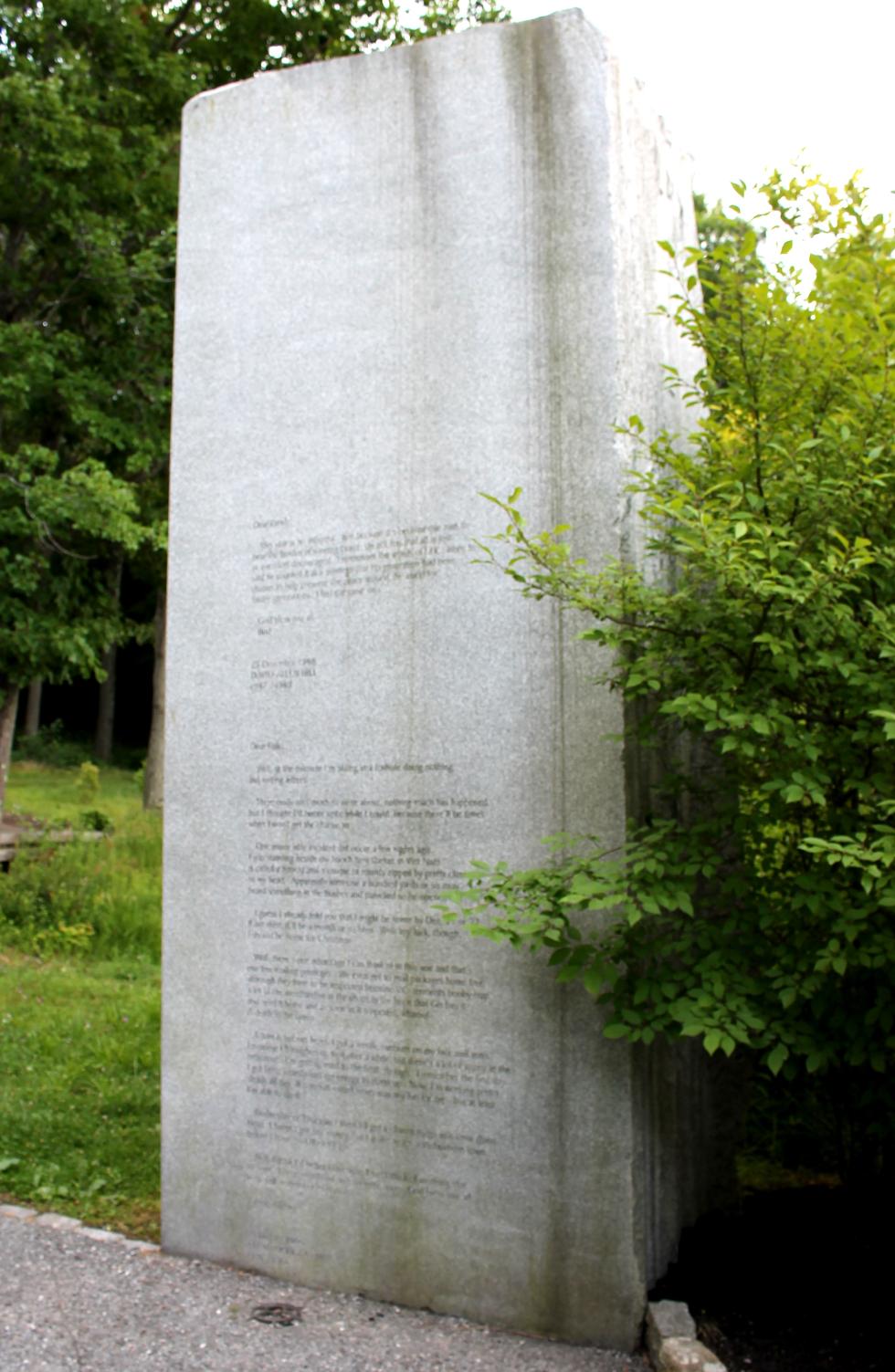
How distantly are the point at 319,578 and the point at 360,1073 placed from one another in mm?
1760

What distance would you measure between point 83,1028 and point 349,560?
410 centimetres

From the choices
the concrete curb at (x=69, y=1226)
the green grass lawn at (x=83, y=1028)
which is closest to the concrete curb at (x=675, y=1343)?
the concrete curb at (x=69, y=1226)

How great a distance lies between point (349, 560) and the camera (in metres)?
4.47

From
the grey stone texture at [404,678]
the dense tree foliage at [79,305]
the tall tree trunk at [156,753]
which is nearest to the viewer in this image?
the grey stone texture at [404,678]

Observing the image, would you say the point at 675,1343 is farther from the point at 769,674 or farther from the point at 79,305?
the point at 79,305

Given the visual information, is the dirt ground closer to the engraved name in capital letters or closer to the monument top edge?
the engraved name in capital letters

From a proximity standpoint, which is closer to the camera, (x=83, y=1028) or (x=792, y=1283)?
(x=792, y=1283)

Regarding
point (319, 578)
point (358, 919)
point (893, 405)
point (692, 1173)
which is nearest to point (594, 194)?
point (893, 405)

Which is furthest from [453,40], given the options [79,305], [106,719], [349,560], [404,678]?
[106,719]

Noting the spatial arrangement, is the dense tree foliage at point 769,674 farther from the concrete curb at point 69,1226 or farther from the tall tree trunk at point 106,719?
the tall tree trunk at point 106,719

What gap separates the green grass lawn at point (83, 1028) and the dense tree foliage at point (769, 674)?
236 centimetres

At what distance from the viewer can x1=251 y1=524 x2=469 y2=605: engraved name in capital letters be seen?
4.29 metres

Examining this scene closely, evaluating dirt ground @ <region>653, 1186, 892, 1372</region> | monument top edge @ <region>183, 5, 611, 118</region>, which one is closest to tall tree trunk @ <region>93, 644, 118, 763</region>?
monument top edge @ <region>183, 5, 611, 118</region>

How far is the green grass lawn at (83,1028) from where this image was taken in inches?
203
